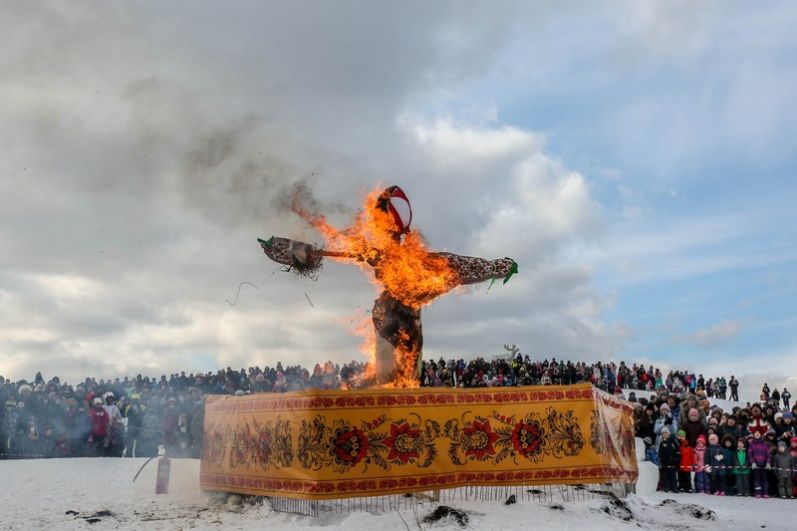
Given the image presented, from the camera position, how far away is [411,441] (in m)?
11.3

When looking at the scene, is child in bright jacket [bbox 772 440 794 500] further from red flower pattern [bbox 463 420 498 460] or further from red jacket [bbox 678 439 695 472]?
red flower pattern [bbox 463 420 498 460]

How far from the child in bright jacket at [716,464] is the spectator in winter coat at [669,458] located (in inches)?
27.2

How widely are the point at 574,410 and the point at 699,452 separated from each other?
651 cm

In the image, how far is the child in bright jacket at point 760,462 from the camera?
1658 centimetres

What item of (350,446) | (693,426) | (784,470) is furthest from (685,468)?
(350,446)

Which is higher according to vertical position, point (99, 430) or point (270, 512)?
point (99, 430)

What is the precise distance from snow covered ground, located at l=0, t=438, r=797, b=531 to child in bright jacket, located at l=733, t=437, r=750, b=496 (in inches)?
32.3

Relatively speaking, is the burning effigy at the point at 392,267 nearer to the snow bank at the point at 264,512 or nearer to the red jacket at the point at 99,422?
the snow bank at the point at 264,512

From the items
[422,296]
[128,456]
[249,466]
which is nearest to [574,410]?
[422,296]

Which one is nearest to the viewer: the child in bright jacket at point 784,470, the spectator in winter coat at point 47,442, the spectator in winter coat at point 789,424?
the child in bright jacket at point 784,470

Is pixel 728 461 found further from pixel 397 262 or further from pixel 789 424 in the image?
pixel 397 262

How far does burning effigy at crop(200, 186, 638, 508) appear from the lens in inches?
431

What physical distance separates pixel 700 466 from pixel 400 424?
30.3ft

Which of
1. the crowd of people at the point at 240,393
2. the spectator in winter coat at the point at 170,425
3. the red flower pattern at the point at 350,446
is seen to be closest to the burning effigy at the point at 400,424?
the red flower pattern at the point at 350,446
